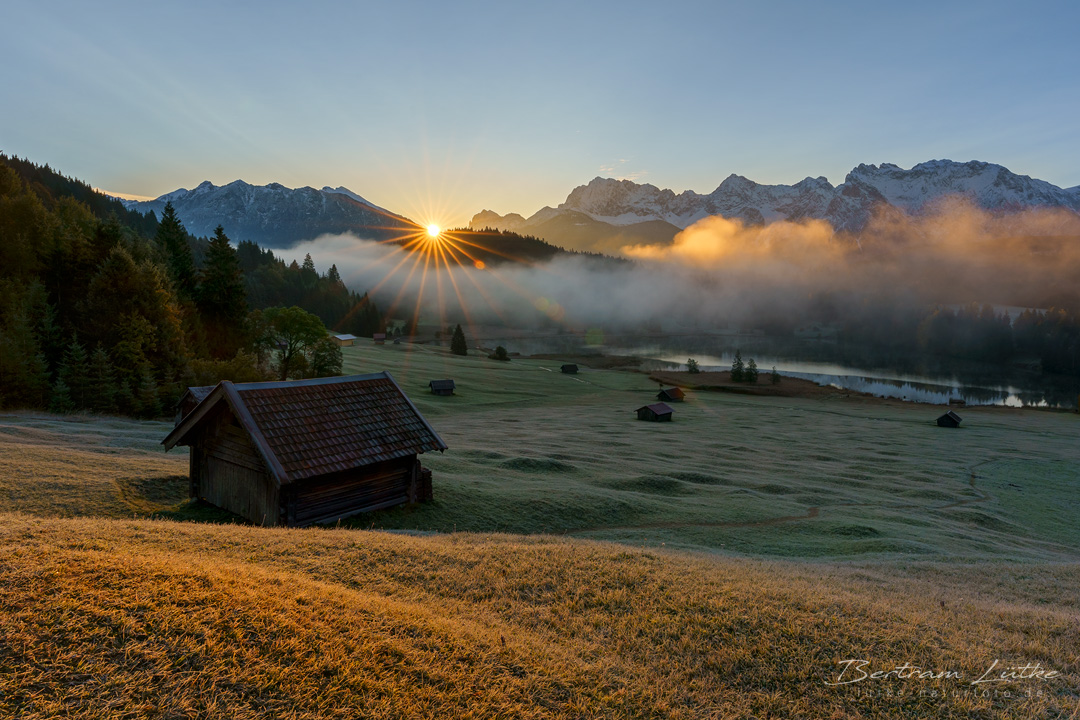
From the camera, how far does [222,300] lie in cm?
6875

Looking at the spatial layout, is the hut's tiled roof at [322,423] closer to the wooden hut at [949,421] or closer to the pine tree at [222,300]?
the pine tree at [222,300]

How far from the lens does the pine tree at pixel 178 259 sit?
66.4m

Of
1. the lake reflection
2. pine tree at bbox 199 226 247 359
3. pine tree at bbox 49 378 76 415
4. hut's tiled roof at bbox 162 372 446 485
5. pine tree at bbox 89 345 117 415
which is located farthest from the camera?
the lake reflection

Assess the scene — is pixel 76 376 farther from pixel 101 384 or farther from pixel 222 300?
pixel 222 300

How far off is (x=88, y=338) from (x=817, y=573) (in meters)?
65.1

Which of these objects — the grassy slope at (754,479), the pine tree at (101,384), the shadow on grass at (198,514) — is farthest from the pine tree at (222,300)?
the shadow on grass at (198,514)

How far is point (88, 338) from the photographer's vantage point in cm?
5106

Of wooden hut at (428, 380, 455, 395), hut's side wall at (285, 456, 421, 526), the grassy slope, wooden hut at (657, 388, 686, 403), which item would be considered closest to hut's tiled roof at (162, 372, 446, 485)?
hut's side wall at (285, 456, 421, 526)

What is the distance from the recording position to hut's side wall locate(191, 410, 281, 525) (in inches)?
807

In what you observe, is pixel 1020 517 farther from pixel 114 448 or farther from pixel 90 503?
pixel 114 448

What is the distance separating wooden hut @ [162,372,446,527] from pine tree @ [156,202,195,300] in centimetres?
5443

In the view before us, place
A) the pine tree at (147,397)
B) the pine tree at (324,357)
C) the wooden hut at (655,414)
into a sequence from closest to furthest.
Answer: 1. the pine tree at (147,397)
2. the pine tree at (324,357)
3. the wooden hut at (655,414)

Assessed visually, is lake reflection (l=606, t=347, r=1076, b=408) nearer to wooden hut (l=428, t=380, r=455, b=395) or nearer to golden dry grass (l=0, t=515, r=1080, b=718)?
wooden hut (l=428, t=380, r=455, b=395)

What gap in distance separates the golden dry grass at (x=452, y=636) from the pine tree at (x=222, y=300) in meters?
63.9
